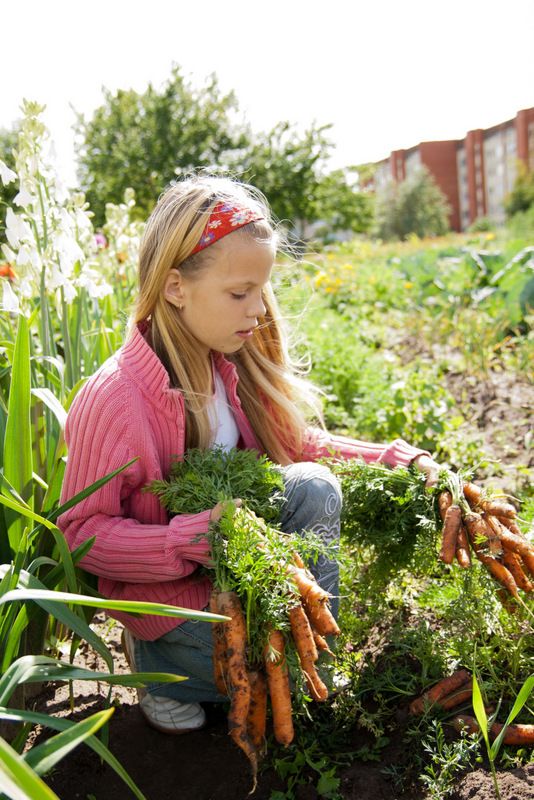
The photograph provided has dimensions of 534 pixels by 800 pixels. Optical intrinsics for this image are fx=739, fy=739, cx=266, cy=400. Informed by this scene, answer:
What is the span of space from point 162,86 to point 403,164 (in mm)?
44801

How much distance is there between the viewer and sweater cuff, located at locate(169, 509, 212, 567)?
1.45 meters

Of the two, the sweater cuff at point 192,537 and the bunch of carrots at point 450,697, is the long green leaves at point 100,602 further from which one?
the bunch of carrots at point 450,697

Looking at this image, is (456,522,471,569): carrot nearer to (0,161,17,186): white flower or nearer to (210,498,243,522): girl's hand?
(210,498,243,522): girl's hand

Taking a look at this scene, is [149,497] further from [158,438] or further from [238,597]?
[238,597]

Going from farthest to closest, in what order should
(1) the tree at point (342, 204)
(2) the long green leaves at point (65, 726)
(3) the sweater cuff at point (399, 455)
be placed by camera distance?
(1) the tree at point (342, 204)
(3) the sweater cuff at point (399, 455)
(2) the long green leaves at point (65, 726)

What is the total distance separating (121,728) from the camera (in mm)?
1696

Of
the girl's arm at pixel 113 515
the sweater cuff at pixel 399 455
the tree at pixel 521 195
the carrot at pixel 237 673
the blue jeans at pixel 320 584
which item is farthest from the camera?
the tree at pixel 521 195

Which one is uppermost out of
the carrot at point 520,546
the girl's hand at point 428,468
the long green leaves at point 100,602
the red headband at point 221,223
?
the red headband at point 221,223

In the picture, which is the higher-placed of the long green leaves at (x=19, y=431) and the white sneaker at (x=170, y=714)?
the long green leaves at (x=19, y=431)

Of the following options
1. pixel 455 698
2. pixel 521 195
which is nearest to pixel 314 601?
pixel 455 698

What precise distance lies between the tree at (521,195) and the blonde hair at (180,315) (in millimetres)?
33328

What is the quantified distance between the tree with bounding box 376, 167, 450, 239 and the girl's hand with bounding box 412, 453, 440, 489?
33768 millimetres

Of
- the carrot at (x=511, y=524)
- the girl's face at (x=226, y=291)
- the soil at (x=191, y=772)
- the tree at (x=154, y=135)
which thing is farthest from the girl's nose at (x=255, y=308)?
the tree at (x=154, y=135)

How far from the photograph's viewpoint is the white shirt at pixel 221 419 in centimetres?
187
